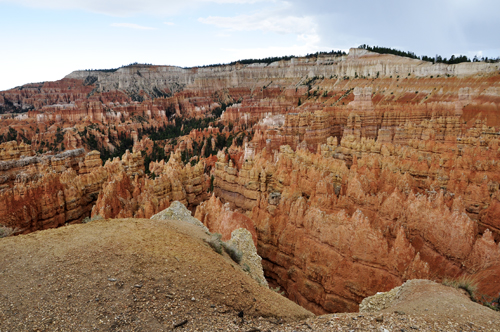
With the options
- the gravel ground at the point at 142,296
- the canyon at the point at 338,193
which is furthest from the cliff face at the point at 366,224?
the gravel ground at the point at 142,296

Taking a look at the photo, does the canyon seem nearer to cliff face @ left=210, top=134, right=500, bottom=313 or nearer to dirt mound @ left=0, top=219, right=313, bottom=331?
cliff face @ left=210, top=134, right=500, bottom=313

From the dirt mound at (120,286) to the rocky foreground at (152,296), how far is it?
0.06 ft

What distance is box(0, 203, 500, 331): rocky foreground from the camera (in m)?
5.02

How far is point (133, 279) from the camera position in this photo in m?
5.98

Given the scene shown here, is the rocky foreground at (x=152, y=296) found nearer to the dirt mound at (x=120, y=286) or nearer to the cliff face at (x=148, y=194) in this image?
the dirt mound at (x=120, y=286)

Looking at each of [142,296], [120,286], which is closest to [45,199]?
[120,286]

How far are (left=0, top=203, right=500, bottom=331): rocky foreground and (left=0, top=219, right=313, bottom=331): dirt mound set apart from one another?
0.7 inches

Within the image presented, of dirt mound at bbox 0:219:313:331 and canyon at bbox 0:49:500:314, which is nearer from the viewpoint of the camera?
dirt mound at bbox 0:219:313:331

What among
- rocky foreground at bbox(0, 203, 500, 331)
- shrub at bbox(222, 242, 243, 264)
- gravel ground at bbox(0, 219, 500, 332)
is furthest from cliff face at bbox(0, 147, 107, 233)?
shrub at bbox(222, 242, 243, 264)

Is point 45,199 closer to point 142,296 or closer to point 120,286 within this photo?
point 120,286

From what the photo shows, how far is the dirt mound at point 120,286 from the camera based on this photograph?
4.97m

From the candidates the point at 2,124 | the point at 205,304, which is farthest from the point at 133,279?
the point at 2,124

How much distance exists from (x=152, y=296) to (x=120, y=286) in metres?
0.73

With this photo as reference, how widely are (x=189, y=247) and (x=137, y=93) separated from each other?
447 ft
